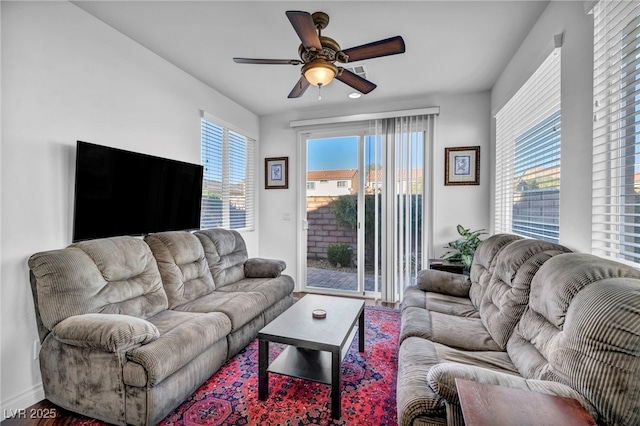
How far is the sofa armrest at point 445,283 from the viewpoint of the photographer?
2765 millimetres

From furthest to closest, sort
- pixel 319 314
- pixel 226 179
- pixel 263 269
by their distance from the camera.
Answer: pixel 226 179, pixel 263 269, pixel 319 314

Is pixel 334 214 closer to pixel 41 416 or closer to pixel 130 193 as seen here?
pixel 130 193

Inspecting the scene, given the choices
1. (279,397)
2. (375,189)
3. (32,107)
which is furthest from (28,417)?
(375,189)

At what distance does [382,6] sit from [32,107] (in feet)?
8.12

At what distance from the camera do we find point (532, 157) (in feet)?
8.37

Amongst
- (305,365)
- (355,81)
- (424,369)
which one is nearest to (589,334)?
(424,369)

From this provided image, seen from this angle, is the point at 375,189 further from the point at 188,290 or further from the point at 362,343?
the point at 188,290

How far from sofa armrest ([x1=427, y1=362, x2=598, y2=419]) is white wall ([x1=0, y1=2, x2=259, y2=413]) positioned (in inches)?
95.2

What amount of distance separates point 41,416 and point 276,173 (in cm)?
357

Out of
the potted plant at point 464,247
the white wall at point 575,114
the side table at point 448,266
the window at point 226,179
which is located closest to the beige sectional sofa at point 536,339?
the white wall at point 575,114

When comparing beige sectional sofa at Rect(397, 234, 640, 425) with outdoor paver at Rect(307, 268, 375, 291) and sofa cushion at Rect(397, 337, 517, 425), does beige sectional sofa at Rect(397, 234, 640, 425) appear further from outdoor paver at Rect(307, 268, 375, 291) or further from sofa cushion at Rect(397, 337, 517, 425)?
outdoor paver at Rect(307, 268, 375, 291)

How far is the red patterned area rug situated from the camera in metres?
1.73

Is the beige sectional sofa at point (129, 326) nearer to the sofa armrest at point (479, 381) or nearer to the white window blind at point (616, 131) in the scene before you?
the sofa armrest at point (479, 381)

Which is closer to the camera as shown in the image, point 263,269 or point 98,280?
point 98,280
